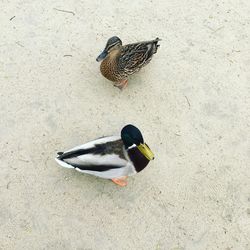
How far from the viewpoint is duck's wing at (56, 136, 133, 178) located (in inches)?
125

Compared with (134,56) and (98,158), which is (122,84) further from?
(98,158)

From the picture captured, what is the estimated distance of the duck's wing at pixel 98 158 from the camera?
3.18m

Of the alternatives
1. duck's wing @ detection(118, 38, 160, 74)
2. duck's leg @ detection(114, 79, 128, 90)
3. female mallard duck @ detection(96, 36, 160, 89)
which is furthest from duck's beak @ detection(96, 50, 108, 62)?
duck's leg @ detection(114, 79, 128, 90)

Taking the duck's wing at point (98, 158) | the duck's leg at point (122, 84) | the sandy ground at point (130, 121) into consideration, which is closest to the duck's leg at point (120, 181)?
the sandy ground at point (130, 121)

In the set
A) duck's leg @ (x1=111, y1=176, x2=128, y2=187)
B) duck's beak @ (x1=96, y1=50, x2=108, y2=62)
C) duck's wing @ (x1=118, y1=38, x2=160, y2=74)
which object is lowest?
duck's leg @ (x1=111, y1=176, x2=128, y2=187)

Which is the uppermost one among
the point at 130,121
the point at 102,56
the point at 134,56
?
the point at 134,56

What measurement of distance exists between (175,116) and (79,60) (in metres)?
1.12

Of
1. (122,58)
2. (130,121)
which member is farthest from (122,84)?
(130,121)

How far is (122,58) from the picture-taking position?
3.82 meters

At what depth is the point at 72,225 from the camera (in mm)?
3291

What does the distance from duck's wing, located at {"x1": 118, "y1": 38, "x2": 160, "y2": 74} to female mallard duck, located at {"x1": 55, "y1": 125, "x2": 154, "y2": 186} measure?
0.82m

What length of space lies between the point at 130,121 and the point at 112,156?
690 millimetres

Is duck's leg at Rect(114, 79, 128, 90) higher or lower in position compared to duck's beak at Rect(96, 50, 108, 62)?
lower

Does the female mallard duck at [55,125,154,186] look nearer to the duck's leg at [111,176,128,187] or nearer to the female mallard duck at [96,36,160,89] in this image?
the duck's leg at [111,176,128,187]
